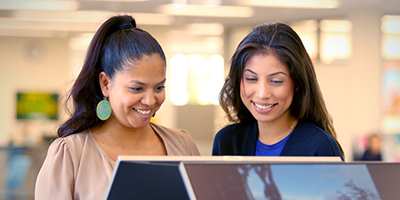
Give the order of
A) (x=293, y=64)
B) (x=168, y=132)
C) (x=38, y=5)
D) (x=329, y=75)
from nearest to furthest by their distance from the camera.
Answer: (x=293, y=64)
(x=168, y=132)
(x=38, y=5)
(x=329, y=75)

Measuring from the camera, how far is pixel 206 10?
7520 mm

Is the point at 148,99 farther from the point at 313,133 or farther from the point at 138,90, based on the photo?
the point at 313,133

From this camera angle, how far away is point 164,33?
9516 mm

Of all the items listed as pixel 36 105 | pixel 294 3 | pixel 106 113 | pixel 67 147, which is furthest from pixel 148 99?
pixel 36 105

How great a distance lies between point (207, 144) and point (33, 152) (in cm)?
398

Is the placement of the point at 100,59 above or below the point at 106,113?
above

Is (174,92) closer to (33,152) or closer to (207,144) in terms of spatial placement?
(207,144)

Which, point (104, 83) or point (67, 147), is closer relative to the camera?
point (67, 147)

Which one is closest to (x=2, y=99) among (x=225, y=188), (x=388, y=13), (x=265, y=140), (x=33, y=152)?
(x=33, y=152)

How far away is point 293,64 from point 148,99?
2.00 ft

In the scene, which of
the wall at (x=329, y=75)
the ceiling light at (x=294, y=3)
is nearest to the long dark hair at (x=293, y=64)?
the ceiling light at (x=294, y=3)

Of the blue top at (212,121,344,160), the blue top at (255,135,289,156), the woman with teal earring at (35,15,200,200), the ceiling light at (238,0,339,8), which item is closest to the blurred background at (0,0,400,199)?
the ceiling light at (238,0,339,8)

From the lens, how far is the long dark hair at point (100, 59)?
155 centimetres

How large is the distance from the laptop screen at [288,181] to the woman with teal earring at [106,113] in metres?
0.56
